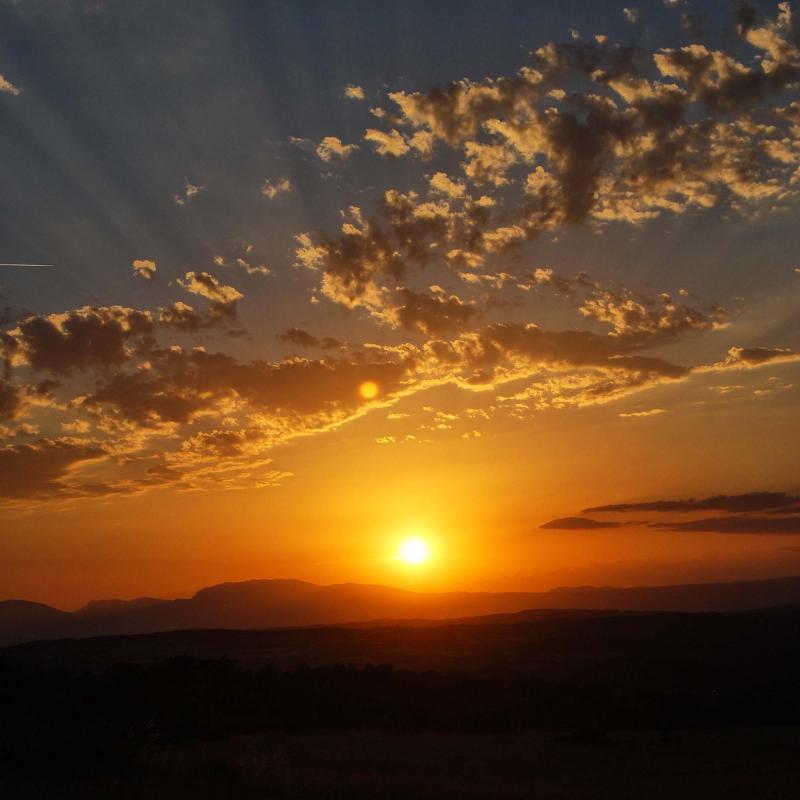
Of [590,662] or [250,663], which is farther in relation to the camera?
[250,663]

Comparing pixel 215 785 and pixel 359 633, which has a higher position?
pixel 359 633

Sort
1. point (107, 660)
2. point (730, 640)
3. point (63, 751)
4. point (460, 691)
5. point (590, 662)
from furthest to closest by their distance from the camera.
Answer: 1. point (107, 660)
2. point (730, 640)
3. point (590, 662)
4. point (460, 691)
5. point (63, 751)

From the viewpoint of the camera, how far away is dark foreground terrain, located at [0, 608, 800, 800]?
19.8m

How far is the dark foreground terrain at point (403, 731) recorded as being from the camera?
19.8 m

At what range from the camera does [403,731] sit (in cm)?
3141

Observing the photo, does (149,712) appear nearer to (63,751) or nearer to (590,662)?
(63,751)

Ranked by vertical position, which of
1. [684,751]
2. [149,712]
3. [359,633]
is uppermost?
[359,633]

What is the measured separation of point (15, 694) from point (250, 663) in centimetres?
4434

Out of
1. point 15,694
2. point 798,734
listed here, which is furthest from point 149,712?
point 798,734

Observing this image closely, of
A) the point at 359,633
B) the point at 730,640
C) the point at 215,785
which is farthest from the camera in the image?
the point at 359,633

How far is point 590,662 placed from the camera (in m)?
61.6

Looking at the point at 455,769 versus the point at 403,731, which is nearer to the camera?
the point at 455,769

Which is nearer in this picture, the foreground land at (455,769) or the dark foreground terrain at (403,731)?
the foreground land at (455,769)

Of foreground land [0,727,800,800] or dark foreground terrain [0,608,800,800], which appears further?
dark foreground terrain [0,608,800,800]
